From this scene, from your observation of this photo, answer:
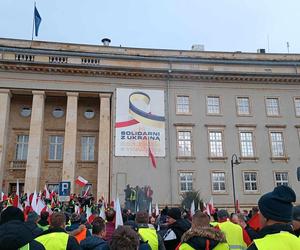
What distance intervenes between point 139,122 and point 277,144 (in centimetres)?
1367

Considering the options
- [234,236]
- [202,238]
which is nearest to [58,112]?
[234,236]

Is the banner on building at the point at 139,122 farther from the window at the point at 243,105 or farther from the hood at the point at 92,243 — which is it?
the hood at the point at 92,243

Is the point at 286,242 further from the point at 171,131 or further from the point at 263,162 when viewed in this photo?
the point at 263,162

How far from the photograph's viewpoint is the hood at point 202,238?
3979 mm

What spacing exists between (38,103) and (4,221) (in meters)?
27.5

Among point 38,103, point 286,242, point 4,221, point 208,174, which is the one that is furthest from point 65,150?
point 286,242

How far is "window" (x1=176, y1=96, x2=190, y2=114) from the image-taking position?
1251 inches

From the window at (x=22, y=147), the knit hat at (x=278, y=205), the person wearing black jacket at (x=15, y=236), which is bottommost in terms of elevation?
the person wearing black jacket at (x=15, y=236)

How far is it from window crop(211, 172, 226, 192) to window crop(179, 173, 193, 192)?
204 centimetres

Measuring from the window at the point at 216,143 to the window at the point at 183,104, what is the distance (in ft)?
10.3

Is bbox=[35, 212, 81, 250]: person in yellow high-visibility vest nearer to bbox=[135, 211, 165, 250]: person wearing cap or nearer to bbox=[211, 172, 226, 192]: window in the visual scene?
bbox=[135, 211, 165, 250]: person wearing cap

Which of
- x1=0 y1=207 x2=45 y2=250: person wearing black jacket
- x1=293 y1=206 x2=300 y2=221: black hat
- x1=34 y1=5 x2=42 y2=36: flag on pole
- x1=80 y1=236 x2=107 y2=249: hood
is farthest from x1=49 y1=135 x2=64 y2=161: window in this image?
x1=0 y1=207 x2=45 y2=250: person wearing black jacket

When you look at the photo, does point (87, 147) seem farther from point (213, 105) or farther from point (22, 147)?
point (213, 105)

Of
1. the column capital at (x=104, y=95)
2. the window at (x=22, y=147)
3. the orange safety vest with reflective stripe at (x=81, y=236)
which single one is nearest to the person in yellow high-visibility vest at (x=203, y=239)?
the orange safety vest with reflective stripe at (x=81, y=236)
